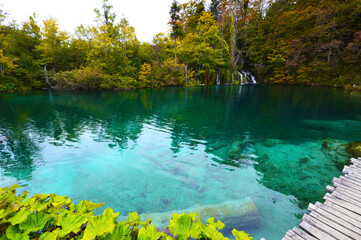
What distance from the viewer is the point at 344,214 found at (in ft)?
9.70

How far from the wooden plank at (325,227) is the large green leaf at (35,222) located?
152 inches

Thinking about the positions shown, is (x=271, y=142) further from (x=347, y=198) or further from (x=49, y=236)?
(x=49, y=236)

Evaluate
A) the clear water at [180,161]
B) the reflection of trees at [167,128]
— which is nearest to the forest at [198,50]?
the reflection of trees at [167,128]

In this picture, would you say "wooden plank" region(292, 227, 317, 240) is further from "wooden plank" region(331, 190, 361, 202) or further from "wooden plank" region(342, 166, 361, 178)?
"wooden plank" region(342, 166, 361, 178)

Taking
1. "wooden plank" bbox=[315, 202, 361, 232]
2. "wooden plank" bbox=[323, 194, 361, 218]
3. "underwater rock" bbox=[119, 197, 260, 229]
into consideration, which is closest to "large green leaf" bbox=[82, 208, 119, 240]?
"underwater rock" bbox=[119, 197, 260, 229]

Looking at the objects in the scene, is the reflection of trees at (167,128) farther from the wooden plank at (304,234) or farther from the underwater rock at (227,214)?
the wooden plank at (304,234)

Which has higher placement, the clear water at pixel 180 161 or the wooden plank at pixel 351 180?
the wooden plank at pixel 351 180

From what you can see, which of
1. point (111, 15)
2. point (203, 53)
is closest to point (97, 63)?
point (111, 15)

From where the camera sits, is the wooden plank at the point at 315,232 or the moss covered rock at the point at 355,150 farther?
the moss covered rock at the point at 355,150

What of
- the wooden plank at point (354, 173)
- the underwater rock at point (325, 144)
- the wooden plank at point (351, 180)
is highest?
the wooden plank at point (354, 173)

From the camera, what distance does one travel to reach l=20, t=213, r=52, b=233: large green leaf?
4.94 ft

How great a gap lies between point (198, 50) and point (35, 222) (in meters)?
38.9

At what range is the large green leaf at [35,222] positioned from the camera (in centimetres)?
150

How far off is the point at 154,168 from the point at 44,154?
15.1ft
